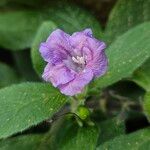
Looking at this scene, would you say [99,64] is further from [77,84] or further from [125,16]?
[125,16]

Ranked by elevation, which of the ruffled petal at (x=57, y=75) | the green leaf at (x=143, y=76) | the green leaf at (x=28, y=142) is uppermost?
the ruffled petal at (x=57, y=75)

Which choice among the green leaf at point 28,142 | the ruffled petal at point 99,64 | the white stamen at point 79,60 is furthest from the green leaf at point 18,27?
the ruffled petal at point 99,64

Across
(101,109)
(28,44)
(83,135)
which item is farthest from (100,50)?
(28,44)

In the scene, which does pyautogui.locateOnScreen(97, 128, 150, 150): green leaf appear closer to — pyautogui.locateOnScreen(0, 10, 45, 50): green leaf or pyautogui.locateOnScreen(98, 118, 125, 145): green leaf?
pyautogui.locateOnScreen(98, 118, 125, 145): green leaf

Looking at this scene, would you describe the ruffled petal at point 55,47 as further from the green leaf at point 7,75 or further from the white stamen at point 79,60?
the green leaf at point 7,75

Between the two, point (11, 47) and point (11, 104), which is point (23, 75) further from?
point (11, 104)

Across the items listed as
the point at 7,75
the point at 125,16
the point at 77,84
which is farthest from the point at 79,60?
the point at 7,75
